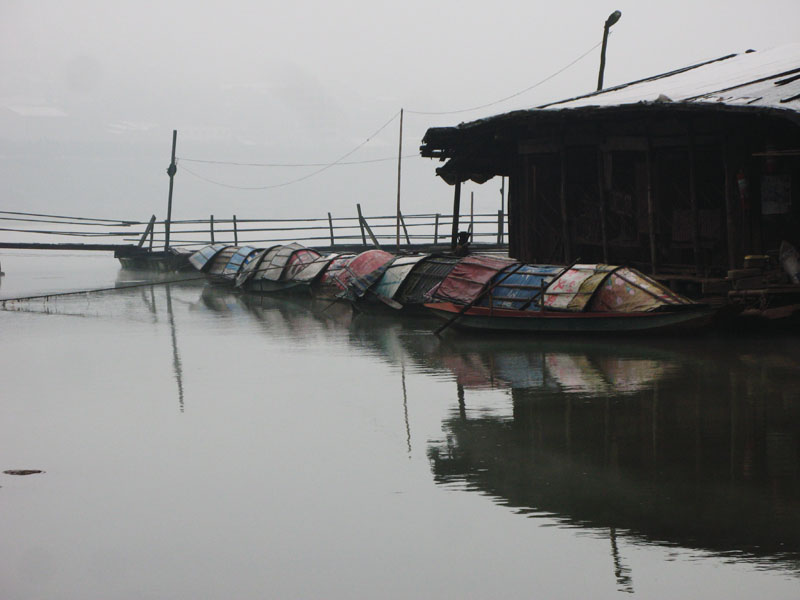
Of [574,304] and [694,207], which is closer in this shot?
[574,304]

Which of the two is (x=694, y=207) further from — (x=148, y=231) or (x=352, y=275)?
(x=148, y=231)

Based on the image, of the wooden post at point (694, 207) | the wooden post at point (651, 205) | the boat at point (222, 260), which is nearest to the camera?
the wooden post at point (694, 207)

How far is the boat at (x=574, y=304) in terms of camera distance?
44.7ft

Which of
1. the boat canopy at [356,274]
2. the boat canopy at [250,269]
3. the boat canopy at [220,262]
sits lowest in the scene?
the boat canopy at [356,274]

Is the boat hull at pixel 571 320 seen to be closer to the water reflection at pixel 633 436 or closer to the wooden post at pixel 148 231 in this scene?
the water reflection at pixel 633 436

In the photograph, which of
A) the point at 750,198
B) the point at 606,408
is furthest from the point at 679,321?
the point at 606,408

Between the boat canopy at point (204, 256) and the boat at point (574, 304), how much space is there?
16.8 metres

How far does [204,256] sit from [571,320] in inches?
783

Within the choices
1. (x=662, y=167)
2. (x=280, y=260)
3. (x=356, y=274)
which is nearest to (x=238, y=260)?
(x=280, y=260)

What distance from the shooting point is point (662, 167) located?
17.2 m

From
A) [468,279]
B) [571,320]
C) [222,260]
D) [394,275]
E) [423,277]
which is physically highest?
[222,260]

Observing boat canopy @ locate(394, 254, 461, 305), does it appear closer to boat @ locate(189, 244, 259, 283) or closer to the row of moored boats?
the row of moored boats

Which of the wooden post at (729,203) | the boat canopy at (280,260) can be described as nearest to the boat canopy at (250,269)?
the boat canopy at (280,260)

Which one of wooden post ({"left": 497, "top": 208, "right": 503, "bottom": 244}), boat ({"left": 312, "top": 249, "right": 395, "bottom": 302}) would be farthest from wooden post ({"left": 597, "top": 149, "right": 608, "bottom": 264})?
wooden post ({"left": 497, "top": 208, "right": 503, "bottom": 244})
